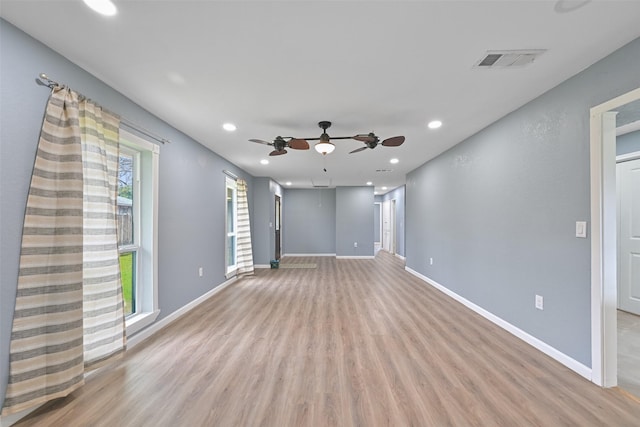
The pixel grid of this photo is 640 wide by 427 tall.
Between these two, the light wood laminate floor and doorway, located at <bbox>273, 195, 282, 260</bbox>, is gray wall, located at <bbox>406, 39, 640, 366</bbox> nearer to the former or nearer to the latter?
the light wood laminate floor

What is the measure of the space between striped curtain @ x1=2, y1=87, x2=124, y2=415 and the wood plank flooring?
0.25m

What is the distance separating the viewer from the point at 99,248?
2135mm

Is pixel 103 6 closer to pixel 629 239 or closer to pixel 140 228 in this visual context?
pixel 140 228

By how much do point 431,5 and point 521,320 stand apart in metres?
3.00

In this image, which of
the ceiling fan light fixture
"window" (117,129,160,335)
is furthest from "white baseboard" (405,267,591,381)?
"window" (117,129,160,335)

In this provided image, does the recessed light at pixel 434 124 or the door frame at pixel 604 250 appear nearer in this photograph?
the door frame at pixel 604 250

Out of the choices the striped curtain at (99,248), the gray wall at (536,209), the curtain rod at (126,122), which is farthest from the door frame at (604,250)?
the curtain rod at (126,122)

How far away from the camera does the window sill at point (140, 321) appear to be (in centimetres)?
262

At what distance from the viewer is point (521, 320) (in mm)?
2785

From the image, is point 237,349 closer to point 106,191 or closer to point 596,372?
point 106,191

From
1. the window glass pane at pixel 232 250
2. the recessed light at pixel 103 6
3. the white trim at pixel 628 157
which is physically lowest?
the window glass pane at pixel 232 250

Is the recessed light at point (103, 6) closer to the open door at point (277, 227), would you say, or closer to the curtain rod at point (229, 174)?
the curtain rod at point (229, 174)

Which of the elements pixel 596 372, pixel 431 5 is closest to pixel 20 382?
pixel 431 5

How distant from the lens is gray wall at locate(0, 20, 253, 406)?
1608 millimetres
